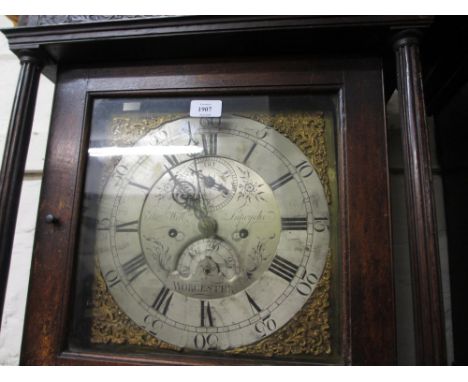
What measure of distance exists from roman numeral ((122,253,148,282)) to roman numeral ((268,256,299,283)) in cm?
22

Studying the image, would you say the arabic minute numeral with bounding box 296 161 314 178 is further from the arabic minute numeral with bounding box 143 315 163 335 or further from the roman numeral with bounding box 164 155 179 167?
the arabic minute numeral with bounding box 143 315 163 335

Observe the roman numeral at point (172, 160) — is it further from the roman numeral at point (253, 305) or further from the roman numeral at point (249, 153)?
the roman numeral at point (253, 305)

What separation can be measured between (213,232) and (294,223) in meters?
0.14

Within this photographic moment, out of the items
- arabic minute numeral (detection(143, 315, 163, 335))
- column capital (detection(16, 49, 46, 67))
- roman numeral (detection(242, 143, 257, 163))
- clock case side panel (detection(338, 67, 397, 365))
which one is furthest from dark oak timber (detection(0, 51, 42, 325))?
clock case side panel (detection(338, 67, 397, 365))

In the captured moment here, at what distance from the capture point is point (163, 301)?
69 centimetres

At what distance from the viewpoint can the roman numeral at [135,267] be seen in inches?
27.8

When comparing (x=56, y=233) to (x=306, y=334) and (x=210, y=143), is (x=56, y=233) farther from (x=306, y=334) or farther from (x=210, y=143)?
(x=306, y=334)

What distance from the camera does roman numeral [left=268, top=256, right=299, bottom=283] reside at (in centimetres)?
67

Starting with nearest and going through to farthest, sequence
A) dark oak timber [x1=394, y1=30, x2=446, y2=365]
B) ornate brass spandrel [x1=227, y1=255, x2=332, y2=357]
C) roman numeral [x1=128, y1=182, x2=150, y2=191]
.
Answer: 1. dark oak timber [x1=394, y1=30, x2=446, y2=365]
2. ornate brass spandrel [x1=227, y1=255, x2=332, y2=357]
3. roman numeral [x1=128, y1=182, x2=150, y2=191]

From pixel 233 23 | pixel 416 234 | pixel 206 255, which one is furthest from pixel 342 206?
pixel 233 23

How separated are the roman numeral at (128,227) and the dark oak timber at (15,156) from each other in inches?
6.4

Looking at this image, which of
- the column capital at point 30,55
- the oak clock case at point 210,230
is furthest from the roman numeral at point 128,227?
the column capital at point 30,55
